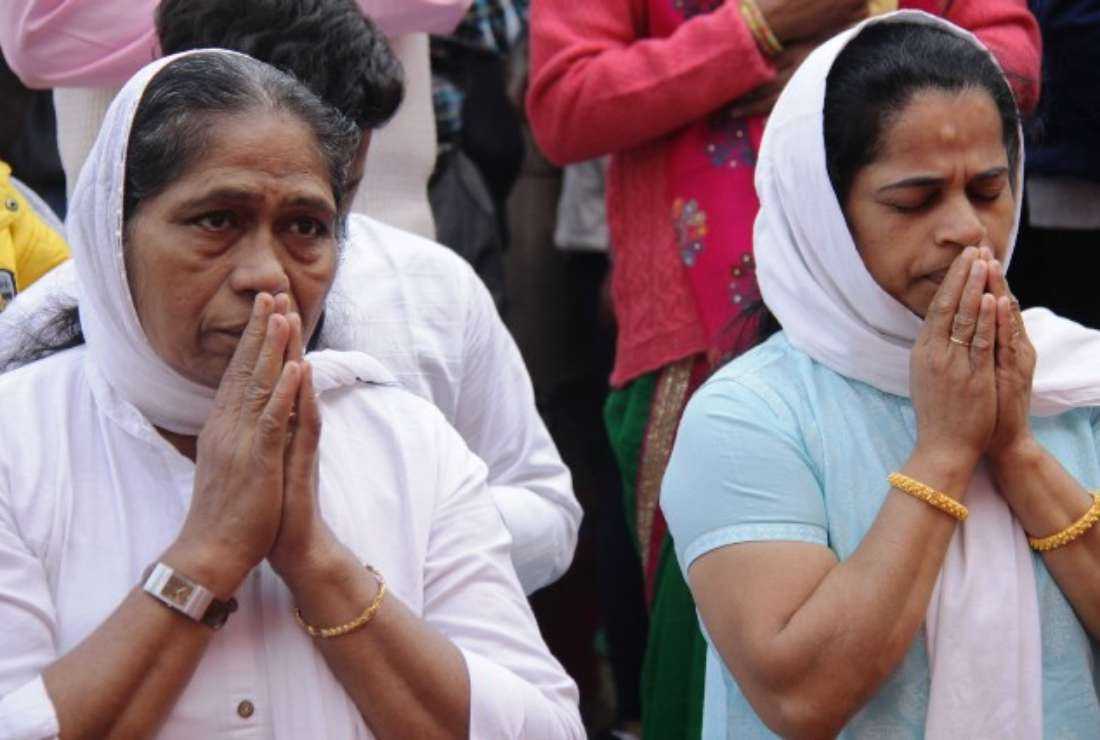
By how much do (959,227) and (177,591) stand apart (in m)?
1.32

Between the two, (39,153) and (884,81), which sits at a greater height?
(884,81)

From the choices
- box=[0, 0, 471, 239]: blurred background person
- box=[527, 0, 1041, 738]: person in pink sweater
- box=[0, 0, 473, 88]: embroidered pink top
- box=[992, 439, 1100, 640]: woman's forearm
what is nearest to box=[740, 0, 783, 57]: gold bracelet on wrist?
box=[527, 0, 1041, 738]: person in pink sweater

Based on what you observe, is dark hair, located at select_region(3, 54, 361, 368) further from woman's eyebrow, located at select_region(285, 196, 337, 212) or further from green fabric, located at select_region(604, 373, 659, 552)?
green fabric, located at select_region(604, 373, 659, 552)

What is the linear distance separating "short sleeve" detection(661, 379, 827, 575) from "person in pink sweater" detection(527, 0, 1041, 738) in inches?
33.9

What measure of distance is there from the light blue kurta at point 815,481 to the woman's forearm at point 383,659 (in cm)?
53

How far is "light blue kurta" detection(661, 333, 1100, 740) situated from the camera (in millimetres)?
2670

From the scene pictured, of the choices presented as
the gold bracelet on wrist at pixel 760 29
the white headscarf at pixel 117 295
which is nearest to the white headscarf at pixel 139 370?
the white headscarf at pixel 117 295

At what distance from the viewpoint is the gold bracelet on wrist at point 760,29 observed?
151 inches

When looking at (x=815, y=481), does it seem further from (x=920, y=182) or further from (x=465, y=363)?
(x=465, y=363)

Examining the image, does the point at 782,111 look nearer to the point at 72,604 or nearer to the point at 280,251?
the point at 280,251

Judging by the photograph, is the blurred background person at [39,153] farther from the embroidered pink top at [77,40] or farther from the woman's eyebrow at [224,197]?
the woman's eyebrow at [224,197]

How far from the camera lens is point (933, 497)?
2619 millimetres

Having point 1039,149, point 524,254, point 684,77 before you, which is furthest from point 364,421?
point 524,254

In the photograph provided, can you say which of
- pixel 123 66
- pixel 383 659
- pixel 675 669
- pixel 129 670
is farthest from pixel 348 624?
pixel 123 66
